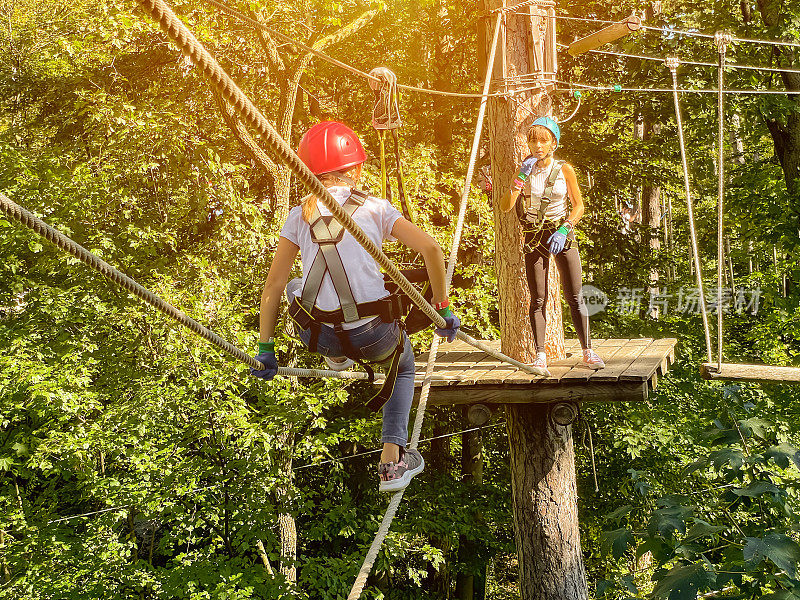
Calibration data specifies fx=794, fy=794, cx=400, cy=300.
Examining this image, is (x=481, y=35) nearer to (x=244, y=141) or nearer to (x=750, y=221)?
(x=244, y=141)

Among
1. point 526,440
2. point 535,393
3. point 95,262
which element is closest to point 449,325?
point 95,262

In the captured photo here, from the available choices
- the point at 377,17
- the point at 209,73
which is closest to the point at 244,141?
the point at 377,17

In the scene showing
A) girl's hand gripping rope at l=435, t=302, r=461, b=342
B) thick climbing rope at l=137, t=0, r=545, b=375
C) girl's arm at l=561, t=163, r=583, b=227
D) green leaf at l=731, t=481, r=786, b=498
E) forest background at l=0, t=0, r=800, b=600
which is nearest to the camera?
thick climbing rope at l=137, t=0, r=545, b=375

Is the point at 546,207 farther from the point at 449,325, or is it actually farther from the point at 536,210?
the point at 449,325

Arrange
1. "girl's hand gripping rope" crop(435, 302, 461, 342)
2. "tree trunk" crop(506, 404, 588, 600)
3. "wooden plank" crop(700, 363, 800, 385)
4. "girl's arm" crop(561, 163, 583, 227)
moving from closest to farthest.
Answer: "girl's hand gripping rope" crop(435, 302, 461, 342) < "wooden plank" crop(700, 363, 800, 385) < "girl's arm" crop(561, 163, 583, 227) < "tree trunk" crop(506, 404, 588, 600)

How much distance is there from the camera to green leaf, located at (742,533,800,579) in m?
2.40

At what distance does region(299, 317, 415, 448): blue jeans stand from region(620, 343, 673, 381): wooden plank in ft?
5.65

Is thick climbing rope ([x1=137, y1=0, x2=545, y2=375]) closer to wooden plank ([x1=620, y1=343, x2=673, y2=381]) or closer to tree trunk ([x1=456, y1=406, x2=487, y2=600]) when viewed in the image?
wooden plank ([x1=620, y1=343, x2=673, y2=381])

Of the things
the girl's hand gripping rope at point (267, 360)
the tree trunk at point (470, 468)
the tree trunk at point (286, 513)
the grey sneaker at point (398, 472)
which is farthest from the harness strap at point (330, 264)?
the tree trunk at point (470, 468)

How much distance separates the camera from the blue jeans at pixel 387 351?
293 cm

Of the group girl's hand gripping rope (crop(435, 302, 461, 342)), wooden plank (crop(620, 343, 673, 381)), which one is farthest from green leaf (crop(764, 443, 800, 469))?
wooden plank (crop(620, 343, 673, 381))

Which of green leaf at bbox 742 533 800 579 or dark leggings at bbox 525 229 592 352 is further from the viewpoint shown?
dark leggings at bbox 525 229 592 352

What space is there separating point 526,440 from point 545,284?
3.87 feet

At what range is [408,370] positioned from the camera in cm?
317
